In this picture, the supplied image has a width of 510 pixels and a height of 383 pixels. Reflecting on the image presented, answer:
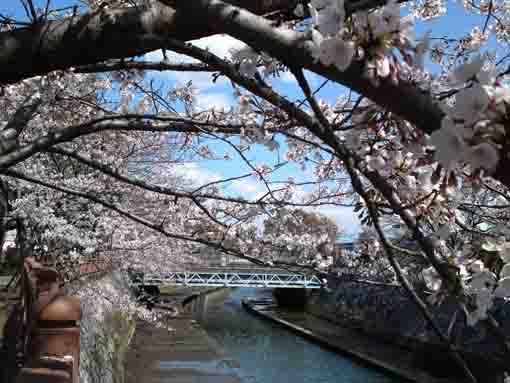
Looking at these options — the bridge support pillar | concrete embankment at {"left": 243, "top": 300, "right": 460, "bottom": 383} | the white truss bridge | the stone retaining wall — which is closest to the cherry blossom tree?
the stone retaining wall

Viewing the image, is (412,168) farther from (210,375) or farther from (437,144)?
(210,375)

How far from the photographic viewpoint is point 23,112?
3.84m

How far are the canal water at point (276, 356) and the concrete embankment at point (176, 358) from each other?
22.6 inches

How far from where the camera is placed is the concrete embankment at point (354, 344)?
1491cm

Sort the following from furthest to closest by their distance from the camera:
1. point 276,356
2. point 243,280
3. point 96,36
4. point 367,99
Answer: point 243,280, point 276,356, point 96,36, point 367,99

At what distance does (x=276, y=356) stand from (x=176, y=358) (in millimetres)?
6107

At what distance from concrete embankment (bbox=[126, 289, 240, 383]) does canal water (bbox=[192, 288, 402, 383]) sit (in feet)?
1.89

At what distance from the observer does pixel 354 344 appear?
758 inches

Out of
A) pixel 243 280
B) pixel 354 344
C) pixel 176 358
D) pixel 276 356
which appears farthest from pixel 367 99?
pixel 243 280

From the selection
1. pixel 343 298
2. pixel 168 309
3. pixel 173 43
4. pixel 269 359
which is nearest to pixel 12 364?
pixel 173 43

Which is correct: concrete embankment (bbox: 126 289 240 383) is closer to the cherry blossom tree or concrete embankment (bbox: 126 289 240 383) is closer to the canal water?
the canal water

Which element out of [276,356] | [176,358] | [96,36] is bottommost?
[276,356]

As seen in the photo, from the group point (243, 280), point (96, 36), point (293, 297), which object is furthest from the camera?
point (293, 297)

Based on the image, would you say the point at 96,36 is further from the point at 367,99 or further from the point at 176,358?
the point at 176,358
